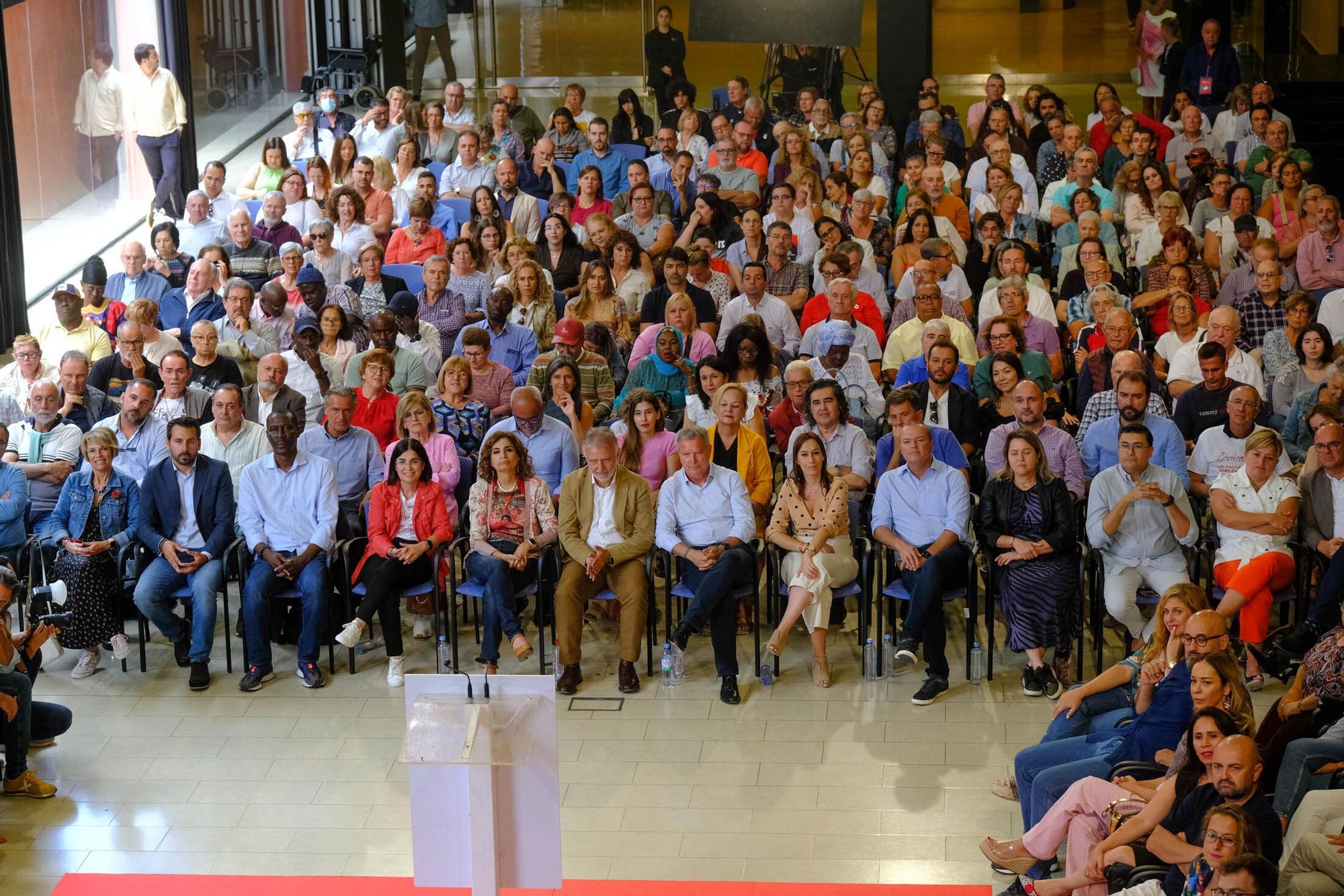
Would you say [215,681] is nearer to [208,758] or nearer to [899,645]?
[208,758]

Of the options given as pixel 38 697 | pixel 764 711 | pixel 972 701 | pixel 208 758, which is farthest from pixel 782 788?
pixel 38 697

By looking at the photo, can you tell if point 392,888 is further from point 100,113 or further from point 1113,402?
point 100,113

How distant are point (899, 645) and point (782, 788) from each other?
1.21 metres

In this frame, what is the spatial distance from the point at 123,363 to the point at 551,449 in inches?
105

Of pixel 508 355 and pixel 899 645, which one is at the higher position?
pixel 508 355

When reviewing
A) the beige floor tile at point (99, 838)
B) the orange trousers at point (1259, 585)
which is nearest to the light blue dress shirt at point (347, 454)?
the beige floor tile at point (99, 838)

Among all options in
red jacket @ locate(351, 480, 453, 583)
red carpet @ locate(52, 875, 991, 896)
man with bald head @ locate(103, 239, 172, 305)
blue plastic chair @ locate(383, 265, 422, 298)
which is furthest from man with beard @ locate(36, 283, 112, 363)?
red carpet @ locate(52, 875, 991, 896)

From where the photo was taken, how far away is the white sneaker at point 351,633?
748 cm

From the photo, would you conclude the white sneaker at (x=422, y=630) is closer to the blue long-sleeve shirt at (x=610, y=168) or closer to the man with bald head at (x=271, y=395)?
the man with bald head at (x=271, y=395)

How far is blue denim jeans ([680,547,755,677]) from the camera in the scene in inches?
286

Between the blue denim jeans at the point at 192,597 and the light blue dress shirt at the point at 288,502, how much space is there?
0.81 feet

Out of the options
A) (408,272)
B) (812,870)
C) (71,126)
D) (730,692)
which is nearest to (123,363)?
(408,272)

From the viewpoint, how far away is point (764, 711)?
7.11 m

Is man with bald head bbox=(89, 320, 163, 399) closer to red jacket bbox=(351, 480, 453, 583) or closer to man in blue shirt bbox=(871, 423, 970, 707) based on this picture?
red jacket bbox=(351, 480, 453, 583)
